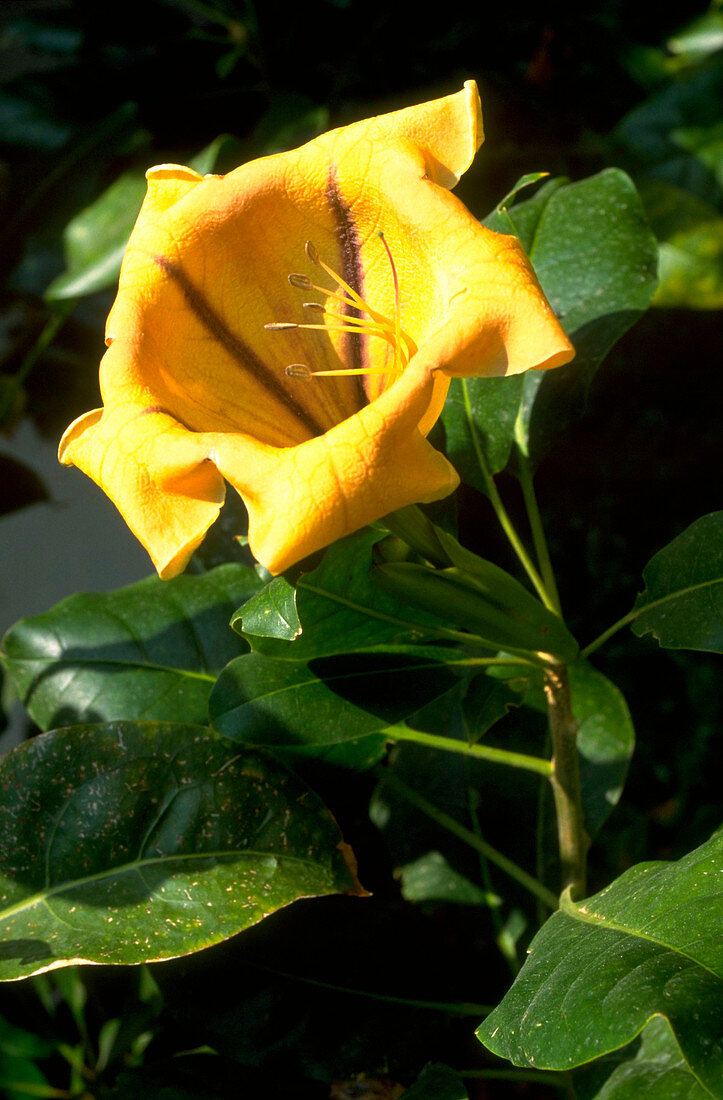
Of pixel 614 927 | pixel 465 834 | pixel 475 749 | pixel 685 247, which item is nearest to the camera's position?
pixel 614 927

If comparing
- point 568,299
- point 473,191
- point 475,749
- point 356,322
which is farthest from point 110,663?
point 473,191

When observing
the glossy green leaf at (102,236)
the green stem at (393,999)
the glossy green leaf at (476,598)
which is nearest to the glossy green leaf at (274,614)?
the glossy green leaf at (476,598)

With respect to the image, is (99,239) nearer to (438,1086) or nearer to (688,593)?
(688,593)

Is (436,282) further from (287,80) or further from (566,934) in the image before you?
(287,80)

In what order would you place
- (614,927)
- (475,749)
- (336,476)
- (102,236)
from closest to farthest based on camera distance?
(336,476) < (614,927) < (475,749) < (102,236)

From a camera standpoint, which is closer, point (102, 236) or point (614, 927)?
point (614, 927)

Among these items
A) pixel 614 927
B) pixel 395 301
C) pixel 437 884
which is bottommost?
pixel 437 884

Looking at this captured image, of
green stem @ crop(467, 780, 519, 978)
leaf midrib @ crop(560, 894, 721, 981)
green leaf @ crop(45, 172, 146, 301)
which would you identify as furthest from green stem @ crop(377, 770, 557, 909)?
green leaf @ crop(45, 172, 146, 301)

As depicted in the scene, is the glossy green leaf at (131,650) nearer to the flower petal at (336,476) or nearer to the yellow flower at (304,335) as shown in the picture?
the yellow flower at (304,335)
